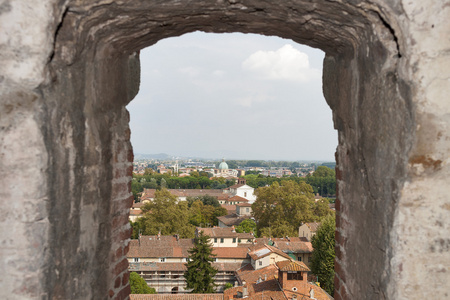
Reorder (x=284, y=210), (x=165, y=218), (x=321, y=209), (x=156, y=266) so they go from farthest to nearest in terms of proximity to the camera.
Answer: (x=321, y=209) → (x=165, y=218) → (x=284, y=210) → (x=156, y=266)

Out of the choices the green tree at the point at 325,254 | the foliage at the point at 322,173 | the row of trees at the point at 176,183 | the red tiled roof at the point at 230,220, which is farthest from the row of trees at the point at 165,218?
the foliage at the point at 322,173

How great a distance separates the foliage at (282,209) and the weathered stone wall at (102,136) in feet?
117

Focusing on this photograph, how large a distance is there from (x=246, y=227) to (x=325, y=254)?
21176mm

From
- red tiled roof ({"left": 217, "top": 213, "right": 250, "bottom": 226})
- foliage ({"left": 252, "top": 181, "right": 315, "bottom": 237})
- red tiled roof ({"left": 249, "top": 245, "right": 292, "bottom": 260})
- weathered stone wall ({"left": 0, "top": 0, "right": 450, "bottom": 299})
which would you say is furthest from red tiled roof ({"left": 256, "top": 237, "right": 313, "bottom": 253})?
weathered stone wall ({"left": 0, "top": 0, "right": 450, "bottom": 299})

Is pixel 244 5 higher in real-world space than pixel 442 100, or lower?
higher

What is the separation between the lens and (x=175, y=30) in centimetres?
238

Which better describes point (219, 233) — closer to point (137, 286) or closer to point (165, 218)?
point (165, 218)

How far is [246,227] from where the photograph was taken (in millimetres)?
45688

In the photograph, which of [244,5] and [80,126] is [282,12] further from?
[80,126]

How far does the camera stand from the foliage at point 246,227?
45.1 metres

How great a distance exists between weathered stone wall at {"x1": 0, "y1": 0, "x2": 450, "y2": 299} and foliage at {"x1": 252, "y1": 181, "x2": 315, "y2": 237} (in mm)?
35570

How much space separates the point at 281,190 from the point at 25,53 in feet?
125

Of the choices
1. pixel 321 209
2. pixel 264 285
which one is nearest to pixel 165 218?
pixel 321 209

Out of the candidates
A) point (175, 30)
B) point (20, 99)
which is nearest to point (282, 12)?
point (175, 30)
